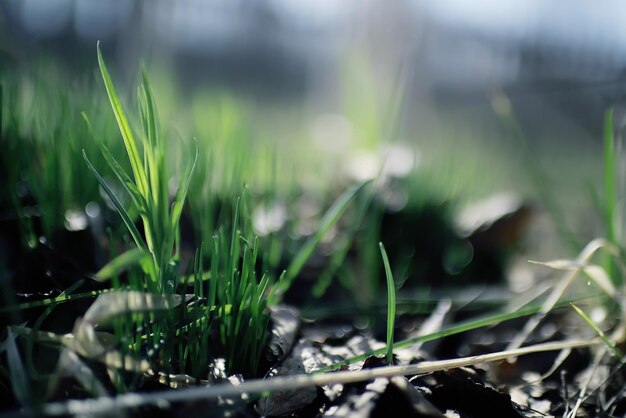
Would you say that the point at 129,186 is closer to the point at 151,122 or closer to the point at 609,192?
the point at 151,122

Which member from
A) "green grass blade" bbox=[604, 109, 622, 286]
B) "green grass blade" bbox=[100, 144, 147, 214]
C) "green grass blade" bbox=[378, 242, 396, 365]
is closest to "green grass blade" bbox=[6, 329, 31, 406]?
"green grass blade" bbox=[100, 144, 147, 214]

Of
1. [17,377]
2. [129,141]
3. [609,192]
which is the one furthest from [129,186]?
[609,192]

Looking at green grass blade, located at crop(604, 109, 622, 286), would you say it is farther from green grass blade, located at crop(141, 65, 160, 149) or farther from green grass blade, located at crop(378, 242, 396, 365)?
green grass blade, located at crop(141, 65, 160, 149)

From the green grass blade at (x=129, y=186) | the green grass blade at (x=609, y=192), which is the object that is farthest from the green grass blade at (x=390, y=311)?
the green grass blade at (x=609, y=192)

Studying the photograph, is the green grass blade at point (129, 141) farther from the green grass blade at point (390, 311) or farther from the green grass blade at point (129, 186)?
the green grass blade at point (390, 311)

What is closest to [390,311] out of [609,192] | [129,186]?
[129,186]

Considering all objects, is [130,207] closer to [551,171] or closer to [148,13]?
[551,171]

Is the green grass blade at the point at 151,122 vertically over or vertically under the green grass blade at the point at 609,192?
over

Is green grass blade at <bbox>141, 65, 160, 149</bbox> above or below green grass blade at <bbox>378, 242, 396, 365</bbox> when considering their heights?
above

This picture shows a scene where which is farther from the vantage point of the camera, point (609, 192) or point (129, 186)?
point (609, 192)

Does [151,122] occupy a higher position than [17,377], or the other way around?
[151,122]

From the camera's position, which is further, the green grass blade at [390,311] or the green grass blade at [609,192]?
the green grass blade at [609,192]
